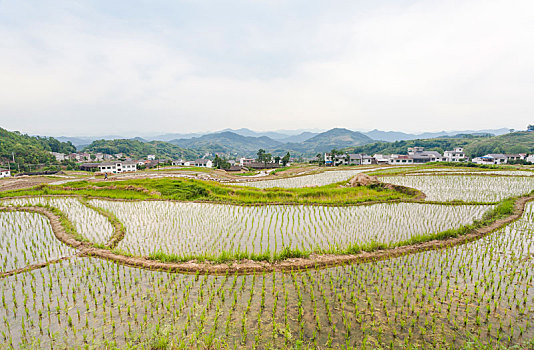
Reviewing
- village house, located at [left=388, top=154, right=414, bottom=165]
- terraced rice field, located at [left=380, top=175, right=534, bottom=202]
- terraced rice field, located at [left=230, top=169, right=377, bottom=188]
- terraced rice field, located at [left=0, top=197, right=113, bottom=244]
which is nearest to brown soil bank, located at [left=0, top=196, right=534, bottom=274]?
terraced rice field, located at [left=0, top=197, right=113, bottom=244]

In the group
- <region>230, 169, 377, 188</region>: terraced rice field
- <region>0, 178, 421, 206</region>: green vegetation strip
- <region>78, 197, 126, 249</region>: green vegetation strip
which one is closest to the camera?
<region>78, 197, 126, 249</region>: green vegetation strip

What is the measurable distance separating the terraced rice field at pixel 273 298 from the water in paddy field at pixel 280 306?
0.02m

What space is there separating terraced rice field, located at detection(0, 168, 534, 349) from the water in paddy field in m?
0.02

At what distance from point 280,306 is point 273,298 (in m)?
0.27

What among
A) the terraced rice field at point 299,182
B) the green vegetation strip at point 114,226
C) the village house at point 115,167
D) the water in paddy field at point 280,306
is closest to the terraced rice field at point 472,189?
the terraced rice field at point 299,182

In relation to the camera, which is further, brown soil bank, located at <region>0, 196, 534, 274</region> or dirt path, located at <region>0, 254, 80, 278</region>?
brown soil bank, located at <region>0, 196, 534, 274</region>

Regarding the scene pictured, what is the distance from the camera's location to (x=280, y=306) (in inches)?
180

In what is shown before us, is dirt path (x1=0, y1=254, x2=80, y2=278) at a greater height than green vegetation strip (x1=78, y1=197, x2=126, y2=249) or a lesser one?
lesser

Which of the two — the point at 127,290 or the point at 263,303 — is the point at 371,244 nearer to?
the point at 263,303

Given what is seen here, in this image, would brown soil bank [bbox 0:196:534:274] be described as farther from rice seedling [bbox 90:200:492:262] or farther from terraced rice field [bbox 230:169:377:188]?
terraced rice field [bbox 230:169:377:188]

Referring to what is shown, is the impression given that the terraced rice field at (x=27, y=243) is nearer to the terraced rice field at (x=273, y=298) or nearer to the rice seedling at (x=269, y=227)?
the terraced rice field at (x=273, y=298)

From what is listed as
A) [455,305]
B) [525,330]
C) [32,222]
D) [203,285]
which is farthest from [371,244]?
[32,222]

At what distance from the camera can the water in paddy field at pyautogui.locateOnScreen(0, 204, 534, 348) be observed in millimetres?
3799

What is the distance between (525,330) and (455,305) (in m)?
0.89
